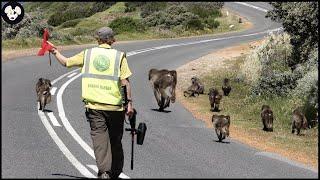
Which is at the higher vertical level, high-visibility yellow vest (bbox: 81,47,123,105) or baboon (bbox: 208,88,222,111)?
high-visibility yellow vest (bbox: 81,47,123,105)

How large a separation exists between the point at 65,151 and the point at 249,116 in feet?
25.7

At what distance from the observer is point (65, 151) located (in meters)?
10.8

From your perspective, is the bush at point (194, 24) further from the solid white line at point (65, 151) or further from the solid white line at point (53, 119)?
the solid white line at point (65, 151)

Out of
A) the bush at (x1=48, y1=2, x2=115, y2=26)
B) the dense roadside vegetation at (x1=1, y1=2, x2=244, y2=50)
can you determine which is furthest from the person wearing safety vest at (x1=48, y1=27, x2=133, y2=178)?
the bush at (x1=48, y1=2, x2=115, y2=26)

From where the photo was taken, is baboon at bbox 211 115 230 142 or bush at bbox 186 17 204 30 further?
bush at bbox 186 17 204 30

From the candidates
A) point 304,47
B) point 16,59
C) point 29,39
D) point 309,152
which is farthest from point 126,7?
point 309,152

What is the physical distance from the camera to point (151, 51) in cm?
3741

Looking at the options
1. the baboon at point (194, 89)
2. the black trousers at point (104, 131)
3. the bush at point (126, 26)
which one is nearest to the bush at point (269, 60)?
the baboon at point (194, 89)

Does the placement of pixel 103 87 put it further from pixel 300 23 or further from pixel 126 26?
pixel 126 26

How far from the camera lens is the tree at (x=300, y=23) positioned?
734 inches

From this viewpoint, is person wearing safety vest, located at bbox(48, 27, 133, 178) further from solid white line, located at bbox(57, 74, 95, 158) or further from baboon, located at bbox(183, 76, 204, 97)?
baboon, located at bbox(183, 76, 204, 97)

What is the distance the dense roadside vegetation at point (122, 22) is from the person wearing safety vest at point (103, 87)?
27.9 meters

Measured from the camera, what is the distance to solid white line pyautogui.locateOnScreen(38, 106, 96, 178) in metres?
9.12

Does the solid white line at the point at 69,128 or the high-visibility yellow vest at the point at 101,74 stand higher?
the high-visibility yellow vest at the point at 101,74
